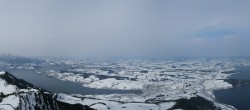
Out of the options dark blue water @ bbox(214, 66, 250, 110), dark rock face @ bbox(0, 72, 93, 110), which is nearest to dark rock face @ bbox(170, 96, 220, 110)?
dark blue water @ bbox(214, 66, 250, 110)

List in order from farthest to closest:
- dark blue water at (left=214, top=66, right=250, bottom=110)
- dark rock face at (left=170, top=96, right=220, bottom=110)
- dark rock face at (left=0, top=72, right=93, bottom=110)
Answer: dark blue water at (left=214, top=66, right=250, bottom=110) → dark rock face at (left=170, top=96, right=220, bottom=110) → dark rock face at (left=0, top=72, right=93, bottom=110)

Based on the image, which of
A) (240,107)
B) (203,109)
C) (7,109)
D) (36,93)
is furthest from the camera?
(240,107)

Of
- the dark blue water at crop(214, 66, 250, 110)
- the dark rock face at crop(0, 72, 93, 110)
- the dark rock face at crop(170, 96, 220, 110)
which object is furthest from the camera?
the dark blue water at crop(214, 66, 250, 110)

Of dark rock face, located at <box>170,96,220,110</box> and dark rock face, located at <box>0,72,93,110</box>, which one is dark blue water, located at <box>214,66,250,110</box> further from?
dark rock face, located at <box>0,72,93,110</box>

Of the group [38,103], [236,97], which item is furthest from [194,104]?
[38,103]

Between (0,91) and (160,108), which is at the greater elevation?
(0,91)

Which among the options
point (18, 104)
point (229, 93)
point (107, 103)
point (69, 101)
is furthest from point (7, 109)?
point (229, 93)

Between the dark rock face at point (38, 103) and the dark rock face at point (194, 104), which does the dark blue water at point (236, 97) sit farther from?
the dark rock face at point (38, 103)

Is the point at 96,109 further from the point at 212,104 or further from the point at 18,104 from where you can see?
the point at 212,104
